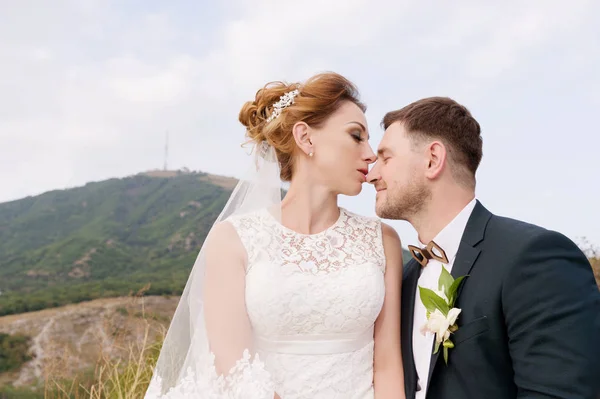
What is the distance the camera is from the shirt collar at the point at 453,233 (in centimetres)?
308

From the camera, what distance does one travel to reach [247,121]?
156 inches

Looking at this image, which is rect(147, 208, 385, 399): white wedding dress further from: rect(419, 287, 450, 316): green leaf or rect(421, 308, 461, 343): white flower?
rect(421, 308, 461, 343): white flower

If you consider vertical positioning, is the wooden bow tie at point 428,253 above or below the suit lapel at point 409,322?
above

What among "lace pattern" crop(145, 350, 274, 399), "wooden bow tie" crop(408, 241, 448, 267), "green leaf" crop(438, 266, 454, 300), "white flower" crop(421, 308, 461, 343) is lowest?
"lace pattern" crop(145, 350, 274, 399)

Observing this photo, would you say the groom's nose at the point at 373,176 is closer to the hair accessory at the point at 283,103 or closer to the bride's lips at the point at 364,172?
the bride's lips at the point at 364,172

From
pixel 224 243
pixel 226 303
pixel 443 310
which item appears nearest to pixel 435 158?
pixel 443 310

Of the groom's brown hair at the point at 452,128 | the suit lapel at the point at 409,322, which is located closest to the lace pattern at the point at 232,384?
the suit lapel at the point at 409,322

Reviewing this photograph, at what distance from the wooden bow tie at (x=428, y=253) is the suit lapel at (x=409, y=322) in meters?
0.12

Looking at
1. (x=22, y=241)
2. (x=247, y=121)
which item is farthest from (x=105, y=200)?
(x=247, y=121)

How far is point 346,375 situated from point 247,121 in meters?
1.82

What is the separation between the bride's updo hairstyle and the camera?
3656 mm

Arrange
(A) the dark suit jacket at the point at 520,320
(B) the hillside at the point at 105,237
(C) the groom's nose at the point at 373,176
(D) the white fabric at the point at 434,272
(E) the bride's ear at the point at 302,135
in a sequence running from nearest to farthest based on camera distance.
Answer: (A) the dark suit jacket at the point at 520,320, (D) the white fabric at the point at 434,272, (C) the groom's nose at the point at 373,176, (E) the bride's ear at the point at 302,135, (B) the hillside at the point at 105,237

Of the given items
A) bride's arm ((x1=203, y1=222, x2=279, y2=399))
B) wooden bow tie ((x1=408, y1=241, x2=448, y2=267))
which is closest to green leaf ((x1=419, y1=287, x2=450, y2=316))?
wooden bow tie ((x1=408, y1=241, x2=448, y2=267))

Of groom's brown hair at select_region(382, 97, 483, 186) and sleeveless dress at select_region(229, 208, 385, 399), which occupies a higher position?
groom's brown hair at select_region(382, 97, 483, 186)
